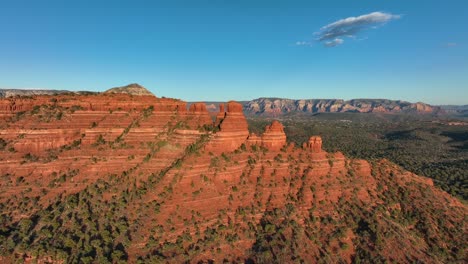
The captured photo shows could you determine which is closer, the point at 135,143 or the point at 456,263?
the point at 456,263

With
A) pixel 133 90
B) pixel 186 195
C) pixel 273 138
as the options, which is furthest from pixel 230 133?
pixel 133 90

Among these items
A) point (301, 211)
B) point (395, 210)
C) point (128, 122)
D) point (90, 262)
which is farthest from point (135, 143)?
point (395, 210)

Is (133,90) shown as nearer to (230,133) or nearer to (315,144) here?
(230,133)

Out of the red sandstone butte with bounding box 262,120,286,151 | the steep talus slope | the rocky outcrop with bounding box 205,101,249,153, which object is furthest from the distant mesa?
the red sandstone butte with bounding box 262,120,286,151

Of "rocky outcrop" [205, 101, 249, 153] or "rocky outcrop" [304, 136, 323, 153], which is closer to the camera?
"rocky outcrop" [205, 101, 249, 153]

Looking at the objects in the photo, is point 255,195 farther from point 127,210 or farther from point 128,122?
point 128,122

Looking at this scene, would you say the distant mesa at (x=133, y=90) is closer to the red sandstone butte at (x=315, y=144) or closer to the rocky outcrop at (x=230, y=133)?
the rocky outcrop at (x=230, y=133)

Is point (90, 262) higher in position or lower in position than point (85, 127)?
lower

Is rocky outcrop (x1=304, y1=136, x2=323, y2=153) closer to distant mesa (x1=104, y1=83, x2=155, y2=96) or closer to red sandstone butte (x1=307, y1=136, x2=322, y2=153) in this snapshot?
red sandstone butte (x1=307, y1=136, x2=322, y2=153)
